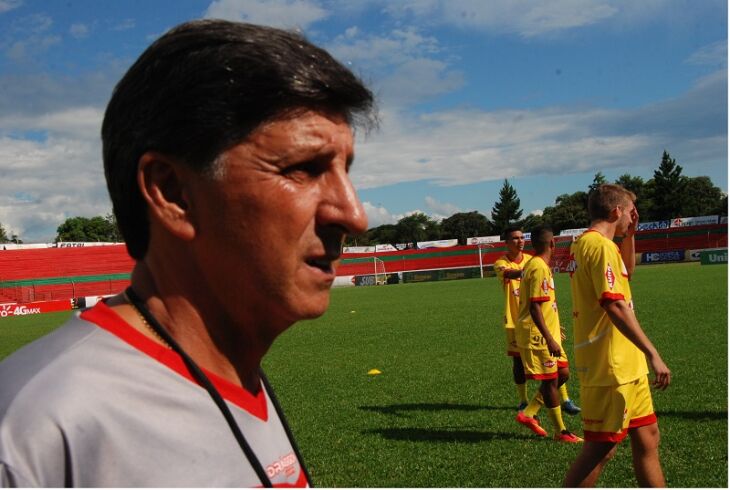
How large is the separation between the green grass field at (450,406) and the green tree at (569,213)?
7594cm

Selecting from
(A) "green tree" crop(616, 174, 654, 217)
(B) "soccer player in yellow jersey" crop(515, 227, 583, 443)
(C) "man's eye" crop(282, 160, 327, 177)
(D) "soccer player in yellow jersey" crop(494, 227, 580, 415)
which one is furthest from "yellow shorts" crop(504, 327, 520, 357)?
(A) "green tree" crop(616, 174, 654, 217)

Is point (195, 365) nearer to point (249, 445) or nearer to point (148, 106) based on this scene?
point (249, 445)

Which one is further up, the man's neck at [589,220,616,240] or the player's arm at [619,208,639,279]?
the man's neck at [589,220,616,240]

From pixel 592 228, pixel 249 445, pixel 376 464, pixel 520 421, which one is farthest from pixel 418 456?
pixel 249 445

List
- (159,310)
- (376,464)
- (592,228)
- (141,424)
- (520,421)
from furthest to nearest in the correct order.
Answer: (520,421) < (376,464) < (592,228) < (159,310) < (141,424)

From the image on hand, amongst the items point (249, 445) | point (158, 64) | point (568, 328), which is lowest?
point (568, 328)

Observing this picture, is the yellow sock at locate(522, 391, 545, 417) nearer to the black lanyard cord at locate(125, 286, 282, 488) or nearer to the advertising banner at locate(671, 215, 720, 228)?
the black lanyard cord at locate(125, 286, 282, 488)

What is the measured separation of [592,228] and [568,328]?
495 inches

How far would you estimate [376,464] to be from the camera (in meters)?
6.73

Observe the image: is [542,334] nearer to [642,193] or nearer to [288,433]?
[288,433]

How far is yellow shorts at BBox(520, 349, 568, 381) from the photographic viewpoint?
26.1ft

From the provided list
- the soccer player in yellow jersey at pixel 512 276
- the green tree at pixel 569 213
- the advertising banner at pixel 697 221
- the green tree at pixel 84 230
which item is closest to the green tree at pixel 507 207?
the green tree at pixel 569 213

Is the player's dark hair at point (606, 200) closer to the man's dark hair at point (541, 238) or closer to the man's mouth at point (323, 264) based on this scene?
the man's dark hair at point (541, 238)

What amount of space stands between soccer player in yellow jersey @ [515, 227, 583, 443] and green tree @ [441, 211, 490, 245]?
10497cm
